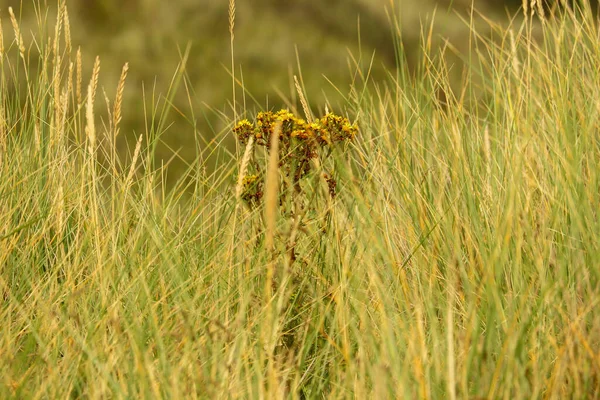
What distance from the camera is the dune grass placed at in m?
0.96

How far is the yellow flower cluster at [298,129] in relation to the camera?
135 centimetres

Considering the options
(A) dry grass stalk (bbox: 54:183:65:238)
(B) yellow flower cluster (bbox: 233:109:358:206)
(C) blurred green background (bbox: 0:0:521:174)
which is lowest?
(C) blurred green background (bbox: 0:0:521:174)

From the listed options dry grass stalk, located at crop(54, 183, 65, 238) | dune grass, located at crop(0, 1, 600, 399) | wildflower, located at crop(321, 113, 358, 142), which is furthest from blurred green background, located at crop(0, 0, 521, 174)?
wildflower, located at crop(321, 113, 358, 142)

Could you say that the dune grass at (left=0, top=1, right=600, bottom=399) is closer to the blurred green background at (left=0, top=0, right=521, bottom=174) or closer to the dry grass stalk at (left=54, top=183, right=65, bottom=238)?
the dry grass stalk at (left=54, top=183, right=65, bottom=238)

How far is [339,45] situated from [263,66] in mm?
453

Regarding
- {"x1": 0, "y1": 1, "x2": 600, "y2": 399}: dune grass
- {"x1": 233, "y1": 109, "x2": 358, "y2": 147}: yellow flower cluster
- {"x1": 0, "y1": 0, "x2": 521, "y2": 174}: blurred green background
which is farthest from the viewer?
{"x1": 0, "y1": 0, "x2": 521, "y2": 174}: blurred green background

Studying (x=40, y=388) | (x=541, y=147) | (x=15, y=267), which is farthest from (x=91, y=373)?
(x=541, y=147)

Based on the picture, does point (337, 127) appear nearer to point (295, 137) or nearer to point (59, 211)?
point (295, 137)

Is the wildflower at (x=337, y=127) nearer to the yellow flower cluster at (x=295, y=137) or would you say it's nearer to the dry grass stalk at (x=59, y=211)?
the yellow flower cluster at (x=295, y=137)

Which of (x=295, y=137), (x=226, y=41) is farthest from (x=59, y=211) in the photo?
(x=226, y=41)

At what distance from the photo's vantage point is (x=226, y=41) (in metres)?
4.41

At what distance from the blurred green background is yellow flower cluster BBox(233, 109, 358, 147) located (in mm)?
2554

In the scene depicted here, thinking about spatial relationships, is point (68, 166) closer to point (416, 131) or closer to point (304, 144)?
point (304, 144)

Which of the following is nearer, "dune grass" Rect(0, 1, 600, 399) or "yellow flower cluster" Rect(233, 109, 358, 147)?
"dune grass" Rect(0, 1, 600, 399)
